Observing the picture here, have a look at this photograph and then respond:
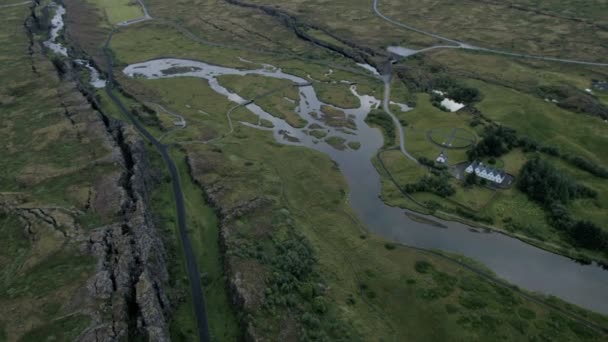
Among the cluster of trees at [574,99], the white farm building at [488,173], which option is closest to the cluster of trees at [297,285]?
the white farm building at [488,173]

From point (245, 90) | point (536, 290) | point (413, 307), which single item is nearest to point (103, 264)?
point (413, 307)

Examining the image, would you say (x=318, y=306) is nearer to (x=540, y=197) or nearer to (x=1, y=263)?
(x=1, y=263)

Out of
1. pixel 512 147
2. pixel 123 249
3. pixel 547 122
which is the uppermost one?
pixel 123 249

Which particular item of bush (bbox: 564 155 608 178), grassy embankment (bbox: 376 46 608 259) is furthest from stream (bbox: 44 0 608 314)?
bush (bbox: 564 155 608 178)

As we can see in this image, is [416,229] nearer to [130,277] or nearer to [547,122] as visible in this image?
[130,277]

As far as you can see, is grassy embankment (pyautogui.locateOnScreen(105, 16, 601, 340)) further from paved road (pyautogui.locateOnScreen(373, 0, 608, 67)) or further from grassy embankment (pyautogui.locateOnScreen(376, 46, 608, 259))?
paved road (pyautogui.locateOnScreen(373, 0, 608, 67))

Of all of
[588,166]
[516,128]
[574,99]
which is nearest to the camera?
[588,166]

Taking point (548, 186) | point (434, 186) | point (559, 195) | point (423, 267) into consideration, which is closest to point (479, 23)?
point (548, 186)
